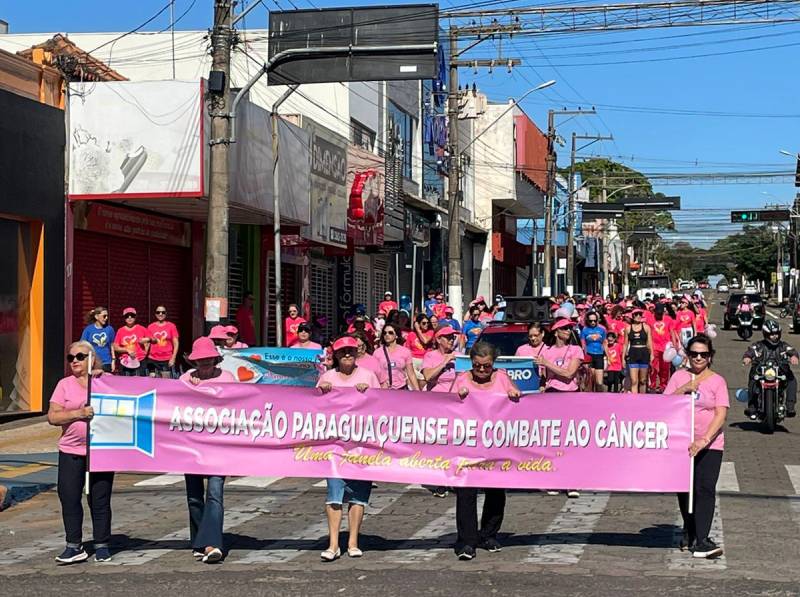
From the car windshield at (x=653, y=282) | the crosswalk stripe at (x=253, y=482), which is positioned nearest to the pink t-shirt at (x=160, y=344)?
the crosswalk stripe at (x=253, y=482)

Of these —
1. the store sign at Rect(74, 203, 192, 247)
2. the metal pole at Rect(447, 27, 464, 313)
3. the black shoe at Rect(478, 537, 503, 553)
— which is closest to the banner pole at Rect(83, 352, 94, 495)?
the black shoe at Rect(478, 537, 503, 553)

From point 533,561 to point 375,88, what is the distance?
2890 cm

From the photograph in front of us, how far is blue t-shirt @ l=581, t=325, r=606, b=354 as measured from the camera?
20.7 meters

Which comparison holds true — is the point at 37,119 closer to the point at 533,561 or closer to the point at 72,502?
the point at 72,502

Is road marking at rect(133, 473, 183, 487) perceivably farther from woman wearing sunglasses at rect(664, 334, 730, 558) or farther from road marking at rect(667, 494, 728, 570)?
woman wearing sunglasses at rect(664, 334, 730, 558)

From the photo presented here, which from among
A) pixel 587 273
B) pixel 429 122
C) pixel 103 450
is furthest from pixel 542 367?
pixel 587 273

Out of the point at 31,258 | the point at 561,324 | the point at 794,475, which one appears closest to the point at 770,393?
the point at 794,475

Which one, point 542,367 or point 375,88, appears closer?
point 542,367

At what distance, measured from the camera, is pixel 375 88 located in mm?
36562

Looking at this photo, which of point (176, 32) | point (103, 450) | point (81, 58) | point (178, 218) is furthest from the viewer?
point (176, 32)

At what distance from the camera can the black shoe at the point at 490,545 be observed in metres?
9.28

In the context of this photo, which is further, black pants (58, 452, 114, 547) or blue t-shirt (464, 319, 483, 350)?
blue t-shirt (464, 319, 483, 350)

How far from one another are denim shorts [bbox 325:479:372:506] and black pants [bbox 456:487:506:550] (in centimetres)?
70

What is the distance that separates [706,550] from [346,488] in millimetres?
2675
